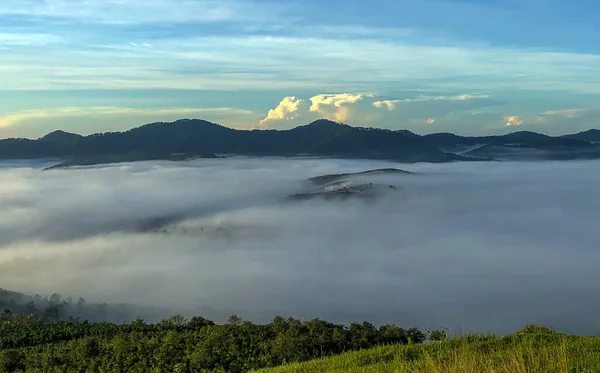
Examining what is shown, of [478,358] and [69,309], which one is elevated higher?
[478,358]

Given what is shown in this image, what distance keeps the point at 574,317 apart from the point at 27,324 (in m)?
149

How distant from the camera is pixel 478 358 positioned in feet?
44.5

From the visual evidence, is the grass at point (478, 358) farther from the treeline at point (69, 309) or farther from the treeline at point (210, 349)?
the treeline at point (69, 309)

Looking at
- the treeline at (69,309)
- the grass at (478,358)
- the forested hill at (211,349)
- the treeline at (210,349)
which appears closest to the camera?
the grass at (478,358)

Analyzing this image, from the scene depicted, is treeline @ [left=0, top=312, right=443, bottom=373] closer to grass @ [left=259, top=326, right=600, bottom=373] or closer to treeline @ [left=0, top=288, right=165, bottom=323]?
grass @ [left=259, top=326, right=600, bottom=373]

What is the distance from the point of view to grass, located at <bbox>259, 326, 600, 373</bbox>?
1136 centimetres

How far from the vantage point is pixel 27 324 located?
81375 mm

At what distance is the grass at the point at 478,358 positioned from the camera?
11359 mm

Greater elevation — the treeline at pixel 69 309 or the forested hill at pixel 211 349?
the forested hill at pixel 211 349

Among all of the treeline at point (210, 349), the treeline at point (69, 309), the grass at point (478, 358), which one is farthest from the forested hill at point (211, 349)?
the treeline at point (69, 309)

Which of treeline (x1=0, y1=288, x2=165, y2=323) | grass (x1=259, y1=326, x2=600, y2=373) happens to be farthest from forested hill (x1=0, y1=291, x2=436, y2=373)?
treeline (x1=0, y1=288, x2=165, y2=323)

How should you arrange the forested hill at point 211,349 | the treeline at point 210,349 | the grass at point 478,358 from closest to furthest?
the grass at point 478,358 → the forested hill at point 211,349 → the treeline at point 210,349


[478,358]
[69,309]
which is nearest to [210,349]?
[478,358]

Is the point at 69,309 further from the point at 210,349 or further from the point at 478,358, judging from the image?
the point at 478,358
